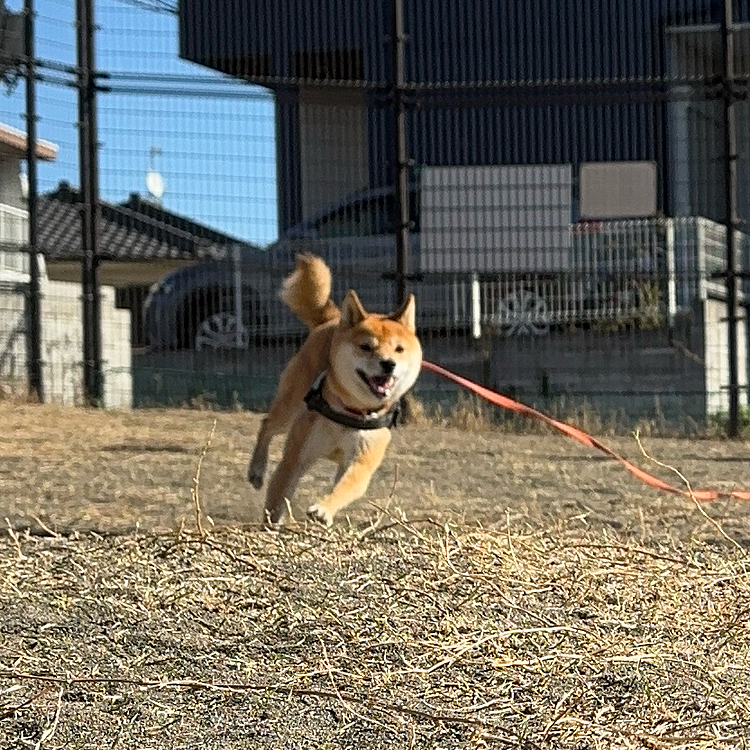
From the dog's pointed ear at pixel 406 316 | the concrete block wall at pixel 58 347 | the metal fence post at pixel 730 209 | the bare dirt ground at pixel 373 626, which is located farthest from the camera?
the concrete block wall at pixel 58 347

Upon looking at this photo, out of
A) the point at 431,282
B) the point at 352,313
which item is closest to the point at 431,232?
the point at 431,282

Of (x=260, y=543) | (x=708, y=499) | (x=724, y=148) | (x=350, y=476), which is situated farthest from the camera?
(x=724, y=148)

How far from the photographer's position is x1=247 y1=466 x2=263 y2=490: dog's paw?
5.79 meters

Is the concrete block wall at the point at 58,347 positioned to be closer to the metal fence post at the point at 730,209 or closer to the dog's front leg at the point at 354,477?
the metal fence post at the point at 730,209

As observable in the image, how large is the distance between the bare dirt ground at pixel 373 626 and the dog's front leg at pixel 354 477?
89 millimetres

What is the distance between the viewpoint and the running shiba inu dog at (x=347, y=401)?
490 cm

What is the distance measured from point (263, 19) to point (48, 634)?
9.06 m

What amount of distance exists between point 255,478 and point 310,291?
0.87 m

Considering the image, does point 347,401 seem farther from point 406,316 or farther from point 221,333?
point 221,333

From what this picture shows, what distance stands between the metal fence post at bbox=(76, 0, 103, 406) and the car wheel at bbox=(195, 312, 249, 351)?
3.91 feet

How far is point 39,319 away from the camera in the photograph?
9312 mm

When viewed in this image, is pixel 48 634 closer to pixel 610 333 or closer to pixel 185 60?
pixel 185 60

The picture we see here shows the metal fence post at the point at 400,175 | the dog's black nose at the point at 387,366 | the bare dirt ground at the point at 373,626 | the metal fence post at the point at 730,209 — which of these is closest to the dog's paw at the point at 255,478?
the bare dirt ground at the point at 373,626

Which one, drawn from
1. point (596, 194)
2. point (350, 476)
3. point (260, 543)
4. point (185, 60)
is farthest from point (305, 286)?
point (596, 194)
